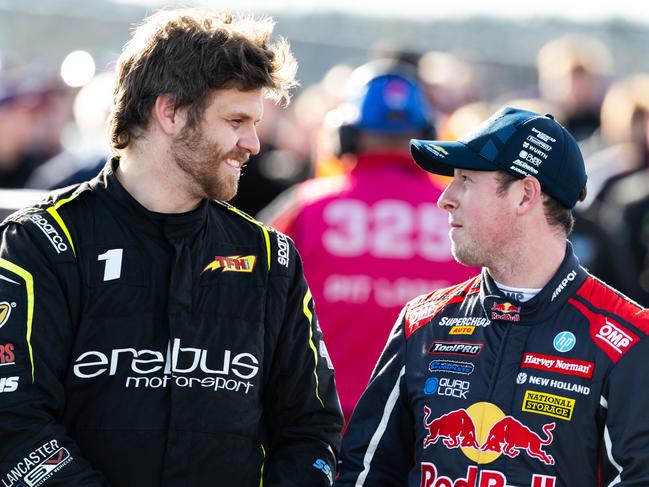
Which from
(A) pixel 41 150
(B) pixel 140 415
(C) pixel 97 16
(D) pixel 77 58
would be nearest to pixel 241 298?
(B) pixel 140 415

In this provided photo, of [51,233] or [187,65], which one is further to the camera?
[187,65]

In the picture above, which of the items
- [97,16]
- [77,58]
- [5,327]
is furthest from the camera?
[97,16]

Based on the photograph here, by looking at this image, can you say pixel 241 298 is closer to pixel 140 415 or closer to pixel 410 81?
pixel 140 415

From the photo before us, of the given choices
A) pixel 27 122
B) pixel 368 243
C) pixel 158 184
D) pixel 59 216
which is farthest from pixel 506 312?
pixel 27 122

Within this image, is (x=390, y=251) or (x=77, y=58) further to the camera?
(x=77, y=58)

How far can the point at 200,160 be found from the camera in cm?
378

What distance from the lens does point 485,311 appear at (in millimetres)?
3736

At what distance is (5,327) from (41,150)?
5758mm

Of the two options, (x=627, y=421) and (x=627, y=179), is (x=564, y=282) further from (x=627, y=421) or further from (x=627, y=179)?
(x=627, y=179)

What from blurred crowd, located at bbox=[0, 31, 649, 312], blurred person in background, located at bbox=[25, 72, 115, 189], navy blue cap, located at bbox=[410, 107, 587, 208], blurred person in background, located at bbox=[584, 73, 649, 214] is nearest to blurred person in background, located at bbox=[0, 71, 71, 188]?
blurred crowd, located at bbox=[0, 31, 649, 312]

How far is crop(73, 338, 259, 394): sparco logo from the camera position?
361 cm

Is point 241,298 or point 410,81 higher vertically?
point 410,81

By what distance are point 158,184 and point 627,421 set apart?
5.11 ft

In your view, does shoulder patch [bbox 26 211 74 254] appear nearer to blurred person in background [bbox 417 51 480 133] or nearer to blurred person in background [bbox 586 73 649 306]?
blurred person in background [bbox 586 73 649 306]
